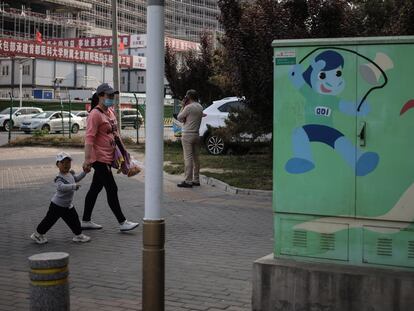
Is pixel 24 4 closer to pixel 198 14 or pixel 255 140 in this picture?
pixel 198 14

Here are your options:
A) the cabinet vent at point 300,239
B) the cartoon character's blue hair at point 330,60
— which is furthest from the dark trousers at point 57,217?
the cartoon character's blue hair at point 330,60

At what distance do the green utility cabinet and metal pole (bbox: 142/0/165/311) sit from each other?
1093 mm

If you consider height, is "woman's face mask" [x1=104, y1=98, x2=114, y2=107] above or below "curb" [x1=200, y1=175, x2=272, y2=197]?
above

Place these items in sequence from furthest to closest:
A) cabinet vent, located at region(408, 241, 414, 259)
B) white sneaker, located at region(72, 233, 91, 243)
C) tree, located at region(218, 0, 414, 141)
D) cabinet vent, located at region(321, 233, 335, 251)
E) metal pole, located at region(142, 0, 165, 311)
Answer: tree, located at region(218, 0, 414, 141) < white sneaker, located at region(72, 233, 91, 243) < cabinet vent, located at region(321, 233, 335, 251) < cabinet vent, located at region(408, 241, 414, 259) < metal pole, located at region(142, 0, 165, 311)

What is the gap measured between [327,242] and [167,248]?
3.09 metres

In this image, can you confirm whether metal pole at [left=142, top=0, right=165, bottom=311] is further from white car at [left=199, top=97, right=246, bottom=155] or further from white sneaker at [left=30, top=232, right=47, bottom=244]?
white car at [left=199, top=97, right=246, bottom=155]

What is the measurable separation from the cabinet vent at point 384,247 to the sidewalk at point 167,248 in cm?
125

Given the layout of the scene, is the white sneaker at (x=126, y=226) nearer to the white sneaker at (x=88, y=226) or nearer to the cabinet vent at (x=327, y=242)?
the white sneaker at (x=88, y=226)

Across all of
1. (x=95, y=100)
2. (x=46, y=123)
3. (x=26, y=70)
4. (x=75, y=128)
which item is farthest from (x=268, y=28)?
(x=26, y=70)

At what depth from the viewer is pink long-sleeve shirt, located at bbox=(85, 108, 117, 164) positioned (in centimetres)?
812

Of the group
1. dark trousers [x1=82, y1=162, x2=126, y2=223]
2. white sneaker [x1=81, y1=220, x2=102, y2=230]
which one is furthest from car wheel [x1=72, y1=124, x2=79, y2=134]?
dark trousers [x1=82, y1=162, x2=126, y2=223]

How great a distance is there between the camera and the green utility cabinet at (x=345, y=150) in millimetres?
4504

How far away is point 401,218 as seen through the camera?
4.49m

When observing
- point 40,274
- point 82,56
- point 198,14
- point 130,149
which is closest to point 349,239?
point 40,274
